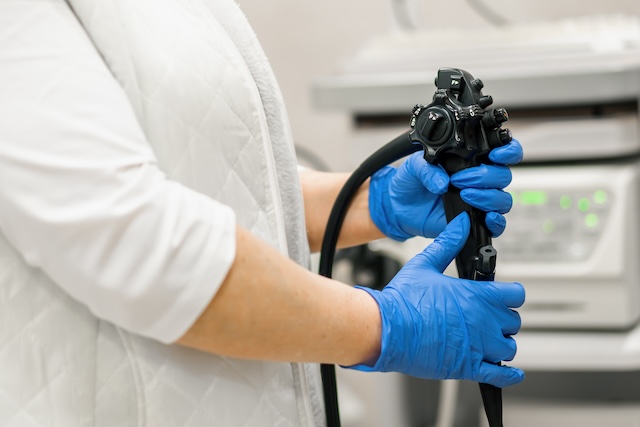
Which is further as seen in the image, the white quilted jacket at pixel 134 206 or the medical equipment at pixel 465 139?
the medical equipment at pixel 465 139

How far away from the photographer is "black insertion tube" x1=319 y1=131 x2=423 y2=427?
88 cm

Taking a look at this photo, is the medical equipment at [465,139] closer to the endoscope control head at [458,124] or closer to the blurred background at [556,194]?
the endoscope control head at [458,124]

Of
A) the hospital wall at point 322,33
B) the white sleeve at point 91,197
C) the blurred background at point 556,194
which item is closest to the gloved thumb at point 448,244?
the white sleeve at point 91,197

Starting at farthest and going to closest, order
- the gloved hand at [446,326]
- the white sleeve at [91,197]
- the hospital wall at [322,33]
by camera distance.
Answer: the hospital wall at [322,33], the gloved hand at [446,326], the white sleeve at [91,197]

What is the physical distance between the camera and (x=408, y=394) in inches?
60.7

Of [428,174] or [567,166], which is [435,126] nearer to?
[428,174]

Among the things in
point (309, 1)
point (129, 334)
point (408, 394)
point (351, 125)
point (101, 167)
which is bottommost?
→ point (408, 394)

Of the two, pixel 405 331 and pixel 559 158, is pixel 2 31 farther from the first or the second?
pixel 559 158

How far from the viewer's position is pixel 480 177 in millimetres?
793

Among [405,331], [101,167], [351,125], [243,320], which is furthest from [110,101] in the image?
[351,125]

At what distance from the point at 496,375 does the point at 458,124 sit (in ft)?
0.80

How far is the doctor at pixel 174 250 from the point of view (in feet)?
2.02

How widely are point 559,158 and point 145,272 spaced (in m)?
0.92

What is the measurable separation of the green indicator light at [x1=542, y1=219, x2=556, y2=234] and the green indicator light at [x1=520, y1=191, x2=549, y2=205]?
0.11 ft
